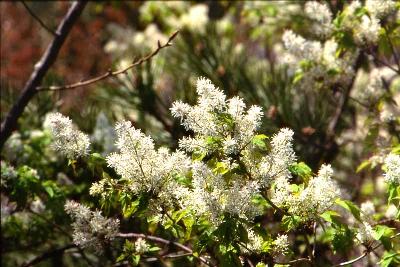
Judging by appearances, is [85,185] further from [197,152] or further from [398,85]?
[398,85]

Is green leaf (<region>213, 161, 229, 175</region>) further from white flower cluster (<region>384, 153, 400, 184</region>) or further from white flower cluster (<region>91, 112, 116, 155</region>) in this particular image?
white flower cluster (<region>91, 112, 116, 155</region>)

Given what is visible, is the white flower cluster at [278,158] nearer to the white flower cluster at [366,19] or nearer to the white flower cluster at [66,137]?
the white flower cluster at [66,137]

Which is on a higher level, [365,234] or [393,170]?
[393,170]

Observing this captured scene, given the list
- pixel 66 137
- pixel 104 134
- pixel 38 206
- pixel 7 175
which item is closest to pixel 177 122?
pixel 104 134

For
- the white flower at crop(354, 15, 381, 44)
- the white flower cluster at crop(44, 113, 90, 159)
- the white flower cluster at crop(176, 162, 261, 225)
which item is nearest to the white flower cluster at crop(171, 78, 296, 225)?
the white flower cluster at crop(176, 162, 261, 225)

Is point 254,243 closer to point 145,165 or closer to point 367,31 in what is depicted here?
point 145,165

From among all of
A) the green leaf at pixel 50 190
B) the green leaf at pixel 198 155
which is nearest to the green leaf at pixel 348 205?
the green leaf at pixel 198 155
